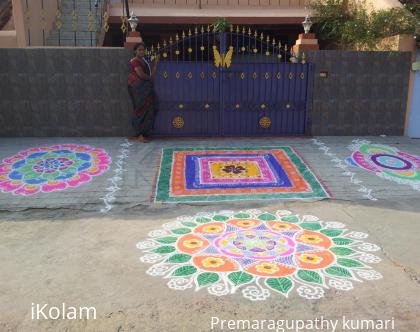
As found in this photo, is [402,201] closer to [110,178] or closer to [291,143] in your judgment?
[291,143]

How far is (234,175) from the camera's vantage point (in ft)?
22.2

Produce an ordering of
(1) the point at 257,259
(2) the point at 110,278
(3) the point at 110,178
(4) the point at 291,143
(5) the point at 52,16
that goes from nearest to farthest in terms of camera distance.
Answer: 1. (2) the point at 110,278
2. (1) the point at 257,259
3. (3) the point at 110,178
4. (4) the point at 291,143
5. (5) the point at 52,16

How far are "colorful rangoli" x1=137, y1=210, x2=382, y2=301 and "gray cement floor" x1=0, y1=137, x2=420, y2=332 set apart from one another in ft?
0.43

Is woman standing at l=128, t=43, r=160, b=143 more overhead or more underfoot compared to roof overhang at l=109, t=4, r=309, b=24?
more underfoot

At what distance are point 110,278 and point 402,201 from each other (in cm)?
417

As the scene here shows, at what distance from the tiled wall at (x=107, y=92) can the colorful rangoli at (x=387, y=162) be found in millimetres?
976

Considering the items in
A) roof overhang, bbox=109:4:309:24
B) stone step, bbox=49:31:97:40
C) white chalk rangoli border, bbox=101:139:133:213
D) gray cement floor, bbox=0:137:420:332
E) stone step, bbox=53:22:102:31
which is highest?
roof overhang, bbox=109:4:309:24

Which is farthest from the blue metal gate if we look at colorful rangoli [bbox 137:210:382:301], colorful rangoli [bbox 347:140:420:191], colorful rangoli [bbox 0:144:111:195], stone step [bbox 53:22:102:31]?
colorful rangoli [bbox 137:210:382:301]

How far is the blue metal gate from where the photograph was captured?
8.49 metres

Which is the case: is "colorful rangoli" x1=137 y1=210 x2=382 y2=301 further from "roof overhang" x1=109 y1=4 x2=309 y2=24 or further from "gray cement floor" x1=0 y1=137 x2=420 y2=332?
"roof overhang" x1=109 y1=4 x2=309 y2=24

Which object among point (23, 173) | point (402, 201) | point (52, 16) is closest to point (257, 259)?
point (402, 201)

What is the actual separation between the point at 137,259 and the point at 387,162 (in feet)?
16.9

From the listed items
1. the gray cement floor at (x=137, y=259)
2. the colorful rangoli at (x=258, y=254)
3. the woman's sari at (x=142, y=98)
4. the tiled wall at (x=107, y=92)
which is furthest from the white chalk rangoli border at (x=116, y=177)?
the colorful rangoli at (x=258, y=254)

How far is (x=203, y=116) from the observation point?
8.73 meters
